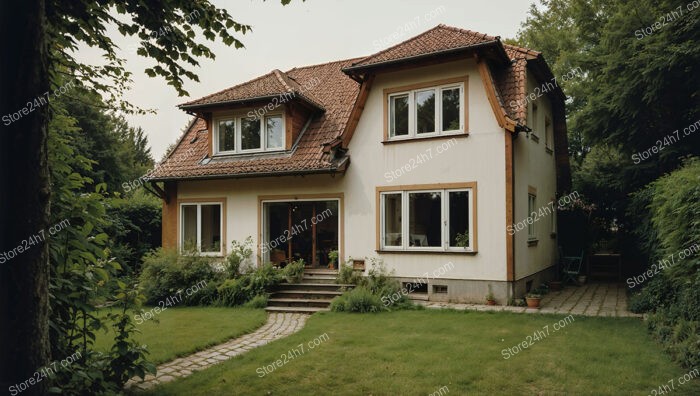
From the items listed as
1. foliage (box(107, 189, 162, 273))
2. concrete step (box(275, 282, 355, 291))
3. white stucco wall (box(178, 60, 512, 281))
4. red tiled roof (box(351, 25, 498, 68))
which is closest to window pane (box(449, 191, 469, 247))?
white stucco wall (box(178, 60, 512, 281))

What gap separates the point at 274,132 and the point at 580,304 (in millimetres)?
10300

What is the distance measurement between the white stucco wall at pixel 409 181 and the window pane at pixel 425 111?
39 cm

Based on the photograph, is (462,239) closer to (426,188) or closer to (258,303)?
(426,188)

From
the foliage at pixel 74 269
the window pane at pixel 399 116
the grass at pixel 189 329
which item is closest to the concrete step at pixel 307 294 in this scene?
the grass at pixel 189 329

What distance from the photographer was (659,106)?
1472 cm

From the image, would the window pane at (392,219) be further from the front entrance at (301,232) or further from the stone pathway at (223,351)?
the stone pathway at (223,351)

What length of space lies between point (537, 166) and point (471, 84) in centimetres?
434

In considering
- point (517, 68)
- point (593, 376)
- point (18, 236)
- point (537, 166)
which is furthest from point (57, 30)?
point (537, 166)

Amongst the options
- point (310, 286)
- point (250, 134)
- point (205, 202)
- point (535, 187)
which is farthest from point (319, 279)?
point (535, 187)

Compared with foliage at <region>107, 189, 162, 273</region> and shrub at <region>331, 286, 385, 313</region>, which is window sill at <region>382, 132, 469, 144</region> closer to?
shrub at <region>331, 286, 385, 313</region>

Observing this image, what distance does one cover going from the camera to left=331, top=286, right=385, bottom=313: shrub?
11109 millimetres

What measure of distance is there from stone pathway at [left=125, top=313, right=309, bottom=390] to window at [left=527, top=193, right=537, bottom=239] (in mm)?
7355

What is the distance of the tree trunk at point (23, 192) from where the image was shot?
326 centimetres

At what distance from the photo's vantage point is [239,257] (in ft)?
46.3
